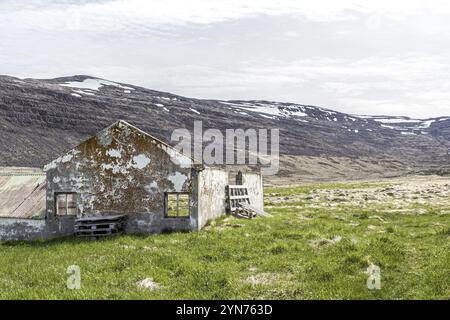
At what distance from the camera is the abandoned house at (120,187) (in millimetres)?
23125

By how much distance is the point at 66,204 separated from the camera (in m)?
25.0

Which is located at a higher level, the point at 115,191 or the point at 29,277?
the point at 115,191

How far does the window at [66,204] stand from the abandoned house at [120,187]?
493 millimetres

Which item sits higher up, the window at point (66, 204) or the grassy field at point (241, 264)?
the window at point (66, 204)

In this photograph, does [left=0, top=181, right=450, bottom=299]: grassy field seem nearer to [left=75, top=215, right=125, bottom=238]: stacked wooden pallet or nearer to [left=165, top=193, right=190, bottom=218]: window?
[left=75, top=215, right=125, bottom=238]: stacked wooden pallet

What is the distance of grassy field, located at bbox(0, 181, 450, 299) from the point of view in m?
12.2

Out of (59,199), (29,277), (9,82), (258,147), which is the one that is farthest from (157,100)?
(29,277)

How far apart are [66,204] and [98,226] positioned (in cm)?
346

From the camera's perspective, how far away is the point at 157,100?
174 m

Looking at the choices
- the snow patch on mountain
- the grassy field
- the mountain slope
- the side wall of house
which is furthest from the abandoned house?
the snow patch on mountain

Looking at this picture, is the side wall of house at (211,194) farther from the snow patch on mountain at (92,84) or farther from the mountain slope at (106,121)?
the snow patch on mountain at (92,84)

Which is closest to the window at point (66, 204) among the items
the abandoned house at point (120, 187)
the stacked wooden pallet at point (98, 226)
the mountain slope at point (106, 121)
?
the abandoned house at point (120, 187)

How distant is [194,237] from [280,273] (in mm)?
6841
